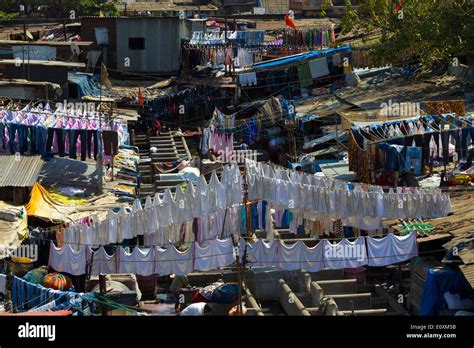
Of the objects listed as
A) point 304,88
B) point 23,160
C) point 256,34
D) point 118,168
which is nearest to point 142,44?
point 256,34

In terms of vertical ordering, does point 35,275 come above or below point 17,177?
below

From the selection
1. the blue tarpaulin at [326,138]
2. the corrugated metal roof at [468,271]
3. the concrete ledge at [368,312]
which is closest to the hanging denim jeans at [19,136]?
the blue tarpaulin at [326,138]

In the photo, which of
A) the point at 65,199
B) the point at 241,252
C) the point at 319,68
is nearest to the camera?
the point at 241,252

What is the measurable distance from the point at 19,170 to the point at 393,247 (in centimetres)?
1063

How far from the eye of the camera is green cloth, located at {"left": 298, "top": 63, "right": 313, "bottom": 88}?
43531 millimetres

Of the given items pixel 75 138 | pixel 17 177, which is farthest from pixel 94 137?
pixel 17 177

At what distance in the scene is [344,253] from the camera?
23.4 meters

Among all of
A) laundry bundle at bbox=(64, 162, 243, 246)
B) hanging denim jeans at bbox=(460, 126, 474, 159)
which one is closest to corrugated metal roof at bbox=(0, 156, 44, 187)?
laundry bundle at bbox=(64, 162, 243, 246)

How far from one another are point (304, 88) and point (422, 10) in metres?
6.62

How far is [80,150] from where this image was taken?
1264 inches

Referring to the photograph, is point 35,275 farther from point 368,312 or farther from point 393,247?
point 393,247

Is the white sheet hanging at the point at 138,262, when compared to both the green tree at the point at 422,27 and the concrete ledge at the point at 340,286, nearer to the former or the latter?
the concrete ledge at the point at 340,286

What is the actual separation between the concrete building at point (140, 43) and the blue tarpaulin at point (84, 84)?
15.3 ft

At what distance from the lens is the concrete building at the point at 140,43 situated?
48531 millimetres
